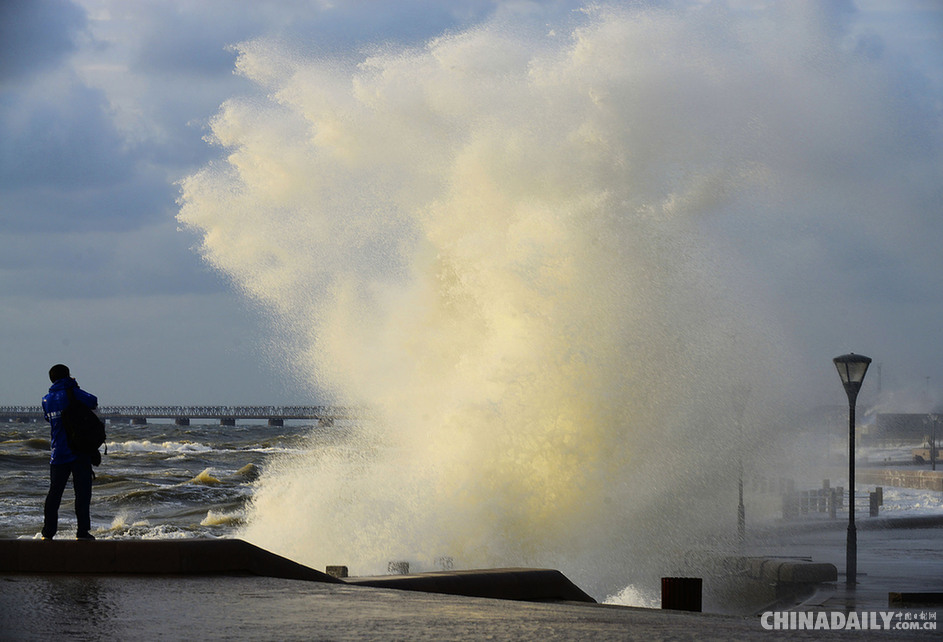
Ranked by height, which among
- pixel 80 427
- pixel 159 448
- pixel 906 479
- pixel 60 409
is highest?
pixel 159 448

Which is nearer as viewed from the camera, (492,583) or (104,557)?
(104,557)

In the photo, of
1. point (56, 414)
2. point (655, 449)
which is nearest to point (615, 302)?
point (655, 449)

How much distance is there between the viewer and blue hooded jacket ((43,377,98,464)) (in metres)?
9.20

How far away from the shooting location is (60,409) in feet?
30.1

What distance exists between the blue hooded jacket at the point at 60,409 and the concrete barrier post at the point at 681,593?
5.46 meters

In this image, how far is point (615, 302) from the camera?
21.9 metres

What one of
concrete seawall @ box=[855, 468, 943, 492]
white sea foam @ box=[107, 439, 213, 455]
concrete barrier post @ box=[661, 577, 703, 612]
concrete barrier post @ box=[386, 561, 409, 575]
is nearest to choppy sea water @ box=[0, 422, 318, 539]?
concrete barrier post @ box=[386, 561, 409, 575]

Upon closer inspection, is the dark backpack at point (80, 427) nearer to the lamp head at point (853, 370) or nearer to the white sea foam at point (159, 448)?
the lamp head at point (853, 370)

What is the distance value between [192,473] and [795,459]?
28444 millimetres

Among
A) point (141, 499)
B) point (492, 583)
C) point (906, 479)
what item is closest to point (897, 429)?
point (906, 479)

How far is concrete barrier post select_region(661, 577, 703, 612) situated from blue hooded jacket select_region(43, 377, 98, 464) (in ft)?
17.9

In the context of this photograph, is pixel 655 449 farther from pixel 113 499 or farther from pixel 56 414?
pixel 113 499

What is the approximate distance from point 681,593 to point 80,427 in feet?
18.4

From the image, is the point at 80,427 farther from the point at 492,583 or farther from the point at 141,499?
the point at 141,499
